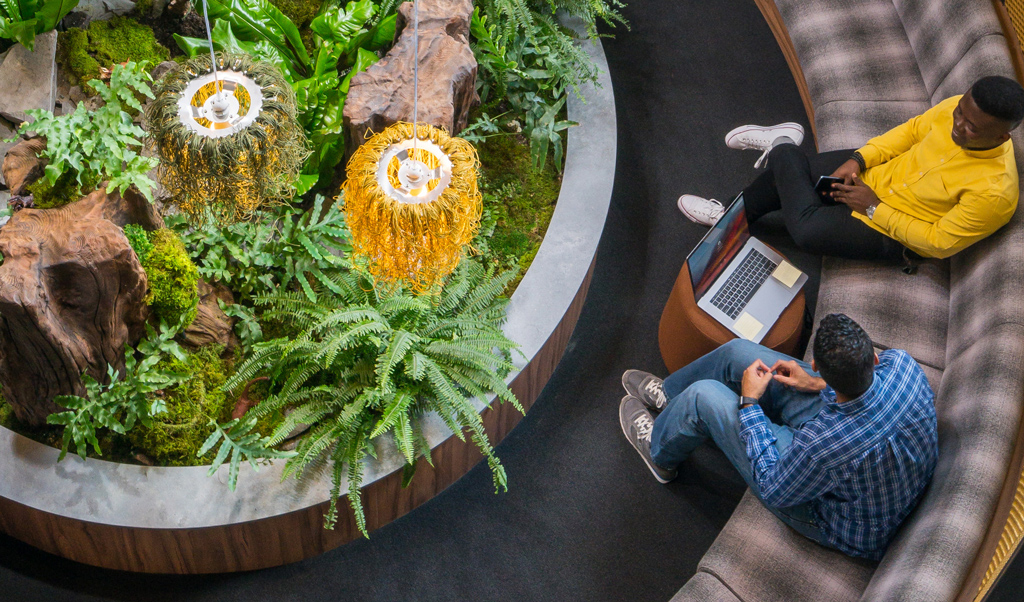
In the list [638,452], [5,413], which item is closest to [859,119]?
[638,452]

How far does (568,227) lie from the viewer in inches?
135

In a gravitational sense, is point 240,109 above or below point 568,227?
above

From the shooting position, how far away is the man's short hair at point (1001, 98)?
2713 mm

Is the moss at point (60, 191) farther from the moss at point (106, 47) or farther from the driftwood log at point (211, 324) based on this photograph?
the moss at point (106, 47)

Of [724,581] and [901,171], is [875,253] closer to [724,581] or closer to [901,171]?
[901,171]

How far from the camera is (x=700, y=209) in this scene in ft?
12.9

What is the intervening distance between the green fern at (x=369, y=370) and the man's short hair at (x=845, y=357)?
3.65ft

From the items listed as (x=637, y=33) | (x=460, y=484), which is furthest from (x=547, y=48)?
(x=460, y=484)

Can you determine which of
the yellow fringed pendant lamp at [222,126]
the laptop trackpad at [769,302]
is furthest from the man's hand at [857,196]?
the yellow fringed pendant lamp at [222,126]

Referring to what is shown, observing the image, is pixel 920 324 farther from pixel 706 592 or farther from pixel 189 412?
pixel 189 412

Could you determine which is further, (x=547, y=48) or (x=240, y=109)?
(x=547, y=48)

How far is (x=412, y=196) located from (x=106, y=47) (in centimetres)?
263

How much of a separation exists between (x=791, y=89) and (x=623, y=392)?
7.19ft

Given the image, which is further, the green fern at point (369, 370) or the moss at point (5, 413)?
the moss at point (5, 413)
